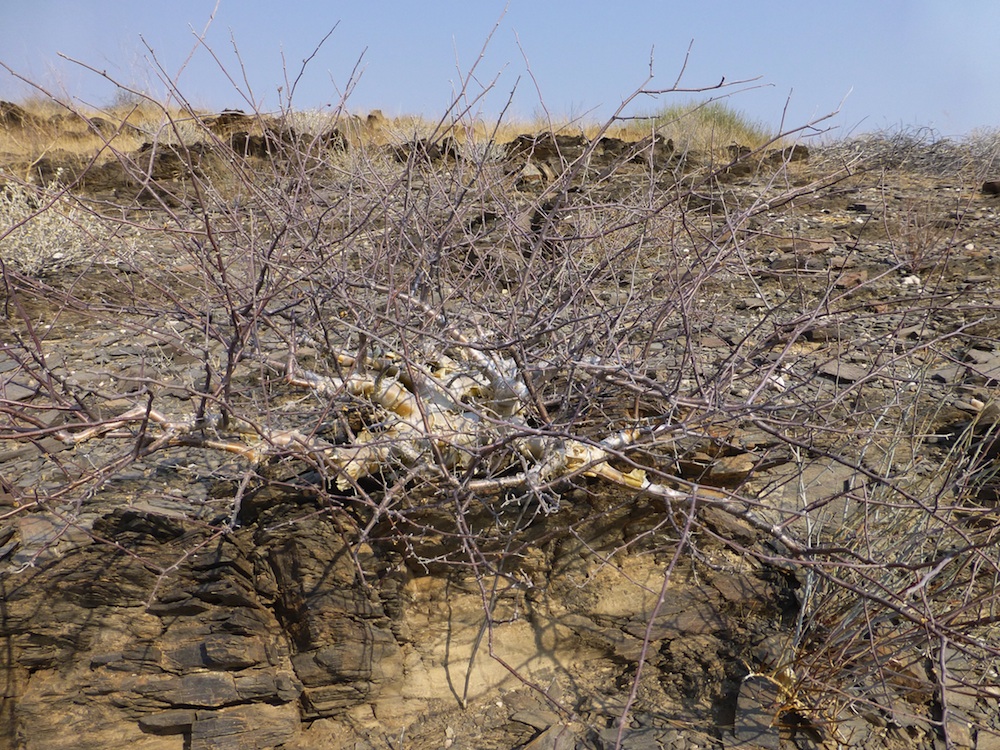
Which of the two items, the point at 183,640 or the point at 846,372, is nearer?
the point at 183,640

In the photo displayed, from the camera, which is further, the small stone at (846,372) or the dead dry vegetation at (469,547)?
the small stone at (846,372)

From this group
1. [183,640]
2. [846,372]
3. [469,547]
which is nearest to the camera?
[183,640]

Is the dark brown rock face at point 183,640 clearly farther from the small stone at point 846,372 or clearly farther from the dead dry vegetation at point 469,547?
the small stone at point 846,372

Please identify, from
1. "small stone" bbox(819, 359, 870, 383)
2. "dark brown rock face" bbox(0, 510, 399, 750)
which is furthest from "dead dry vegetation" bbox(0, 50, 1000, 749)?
"small stone" bbox(819, 359, 870, 383)

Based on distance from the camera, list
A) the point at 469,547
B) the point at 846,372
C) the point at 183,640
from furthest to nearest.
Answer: the point at 846,372
the point at 469,547
the point at 183,640

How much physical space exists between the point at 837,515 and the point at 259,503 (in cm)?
241

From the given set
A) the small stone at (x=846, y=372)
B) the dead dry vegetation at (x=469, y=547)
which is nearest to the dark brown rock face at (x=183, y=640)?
the dead dry vegetation at (x=469, y=547)

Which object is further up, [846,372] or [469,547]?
[846,372]

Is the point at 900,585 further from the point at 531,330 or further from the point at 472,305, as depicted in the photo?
the point at 472,305

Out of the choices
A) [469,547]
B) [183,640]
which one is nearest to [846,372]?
[469,547]

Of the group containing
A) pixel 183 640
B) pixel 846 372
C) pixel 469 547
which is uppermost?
pixel 846 372

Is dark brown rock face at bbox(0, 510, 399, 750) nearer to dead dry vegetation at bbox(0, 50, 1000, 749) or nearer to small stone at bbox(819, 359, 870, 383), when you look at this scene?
dead dry vegetation at bbox(0, 50, 1000, 749)

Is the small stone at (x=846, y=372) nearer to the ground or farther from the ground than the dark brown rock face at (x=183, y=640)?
farther from the ground

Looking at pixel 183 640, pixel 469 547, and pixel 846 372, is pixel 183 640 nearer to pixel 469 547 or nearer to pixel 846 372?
pixel 469 547
